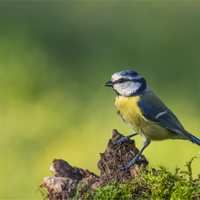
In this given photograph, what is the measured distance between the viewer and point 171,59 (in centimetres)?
358

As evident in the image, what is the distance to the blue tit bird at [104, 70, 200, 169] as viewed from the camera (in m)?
1.78

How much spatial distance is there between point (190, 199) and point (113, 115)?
6.26ft

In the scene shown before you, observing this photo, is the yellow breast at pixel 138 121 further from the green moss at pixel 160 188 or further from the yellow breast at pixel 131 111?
the green moss at pixel 160 188

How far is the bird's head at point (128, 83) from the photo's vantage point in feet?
5.82

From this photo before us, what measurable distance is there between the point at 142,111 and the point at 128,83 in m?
0.18

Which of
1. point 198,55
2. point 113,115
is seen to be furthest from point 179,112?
point 198,55

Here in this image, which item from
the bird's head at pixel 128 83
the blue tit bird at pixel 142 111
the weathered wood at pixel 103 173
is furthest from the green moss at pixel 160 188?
the bird's head at pixel 128 83

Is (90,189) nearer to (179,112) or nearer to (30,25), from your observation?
(179,112)

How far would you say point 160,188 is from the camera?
1.17m

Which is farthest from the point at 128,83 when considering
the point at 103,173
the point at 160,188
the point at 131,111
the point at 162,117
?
the point at 160,188

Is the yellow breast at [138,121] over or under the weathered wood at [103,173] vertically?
over

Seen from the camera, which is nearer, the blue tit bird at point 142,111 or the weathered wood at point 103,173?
the weathered wood at point 103,173

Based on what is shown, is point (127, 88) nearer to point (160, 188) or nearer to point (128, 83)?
point (128, 83)

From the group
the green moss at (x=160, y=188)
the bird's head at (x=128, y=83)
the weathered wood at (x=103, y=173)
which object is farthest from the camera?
the bird's head at (x=128, y=83)
